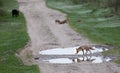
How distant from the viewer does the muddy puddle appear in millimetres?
22500

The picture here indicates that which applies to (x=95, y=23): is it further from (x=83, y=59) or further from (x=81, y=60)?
(x=81, y=60)

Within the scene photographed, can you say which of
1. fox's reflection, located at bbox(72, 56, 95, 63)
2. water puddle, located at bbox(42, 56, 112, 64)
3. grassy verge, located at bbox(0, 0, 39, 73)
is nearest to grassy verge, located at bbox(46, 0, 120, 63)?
water puddle, located at bbox(42, 56, 112, 64)

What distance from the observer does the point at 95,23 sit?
126 ft

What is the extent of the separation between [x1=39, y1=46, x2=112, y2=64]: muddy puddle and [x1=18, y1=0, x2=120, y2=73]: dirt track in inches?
37.1

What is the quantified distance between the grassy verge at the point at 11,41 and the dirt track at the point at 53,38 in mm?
718

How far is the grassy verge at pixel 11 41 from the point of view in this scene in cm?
2052

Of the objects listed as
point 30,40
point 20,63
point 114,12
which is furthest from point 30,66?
point 114,12

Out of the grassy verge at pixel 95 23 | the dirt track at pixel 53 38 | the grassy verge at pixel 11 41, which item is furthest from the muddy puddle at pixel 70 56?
the grassy verge at pixel 11 41

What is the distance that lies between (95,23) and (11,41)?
38.2 ft

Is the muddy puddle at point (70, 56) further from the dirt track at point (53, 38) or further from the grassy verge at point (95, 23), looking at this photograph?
the grassy verge at point (95, 23)

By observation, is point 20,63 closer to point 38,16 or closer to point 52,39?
point 52,39

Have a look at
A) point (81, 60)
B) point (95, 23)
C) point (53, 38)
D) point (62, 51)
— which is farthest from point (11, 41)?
point (95, 23)

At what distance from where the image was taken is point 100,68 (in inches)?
792

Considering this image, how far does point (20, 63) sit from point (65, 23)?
729 inches
